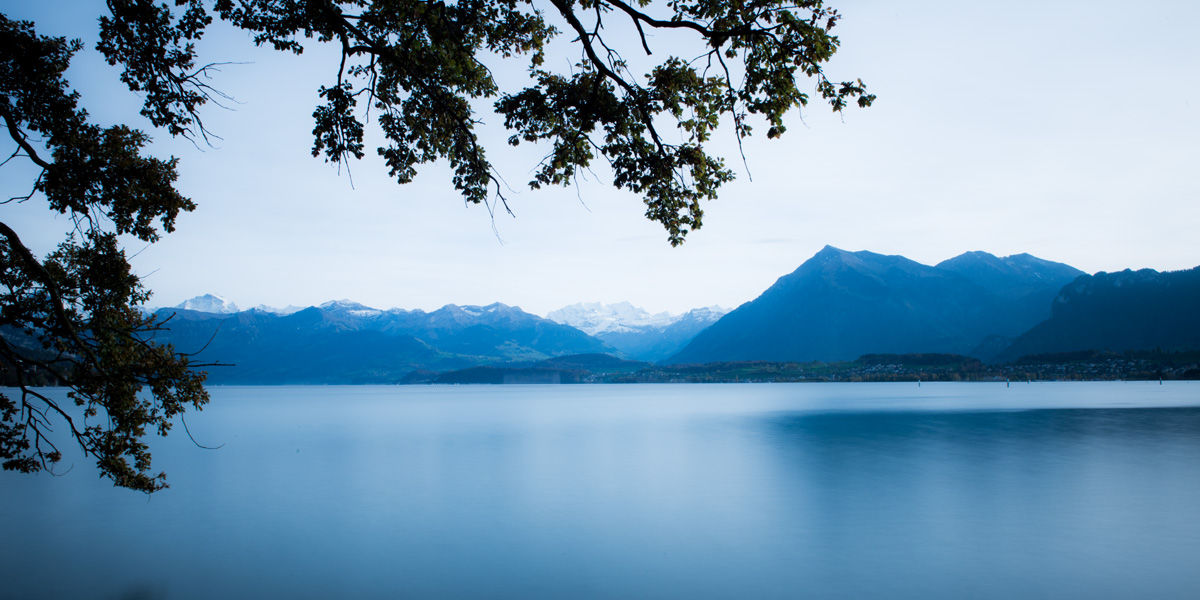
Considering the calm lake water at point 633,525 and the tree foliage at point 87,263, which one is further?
the calm lake water at point 633,525

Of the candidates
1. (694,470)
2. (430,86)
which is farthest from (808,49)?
(694,470)

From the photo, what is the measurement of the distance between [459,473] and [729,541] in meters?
18.5

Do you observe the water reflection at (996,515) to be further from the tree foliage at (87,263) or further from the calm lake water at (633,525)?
the tree foliage at (87,263)

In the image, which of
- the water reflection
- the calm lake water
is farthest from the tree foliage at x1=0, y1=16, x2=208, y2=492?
the water reflection

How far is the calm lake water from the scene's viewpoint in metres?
14.7

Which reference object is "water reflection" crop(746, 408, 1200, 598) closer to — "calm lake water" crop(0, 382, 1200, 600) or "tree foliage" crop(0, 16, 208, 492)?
"calm lake water" crop(0, 382, 1200, 600)

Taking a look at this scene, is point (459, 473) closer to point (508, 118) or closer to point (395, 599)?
point (395, 599)

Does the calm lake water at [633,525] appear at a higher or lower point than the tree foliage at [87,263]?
lower

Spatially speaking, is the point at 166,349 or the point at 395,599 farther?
the point at 395,599

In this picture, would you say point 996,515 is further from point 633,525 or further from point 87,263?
point 87,263

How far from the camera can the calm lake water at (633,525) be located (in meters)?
14.7

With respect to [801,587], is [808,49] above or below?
above

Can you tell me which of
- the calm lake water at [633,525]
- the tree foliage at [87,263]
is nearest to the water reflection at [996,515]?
the calm lake water at [633,525]

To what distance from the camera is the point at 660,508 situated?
2362 centimetres
